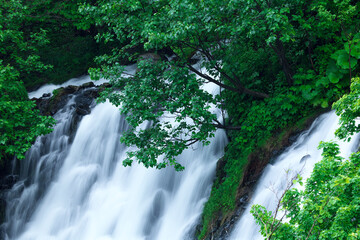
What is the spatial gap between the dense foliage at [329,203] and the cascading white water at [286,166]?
2897mm

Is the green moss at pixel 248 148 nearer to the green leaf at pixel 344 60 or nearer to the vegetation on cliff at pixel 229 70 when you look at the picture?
the vegetation on cliff at pixel 229 70

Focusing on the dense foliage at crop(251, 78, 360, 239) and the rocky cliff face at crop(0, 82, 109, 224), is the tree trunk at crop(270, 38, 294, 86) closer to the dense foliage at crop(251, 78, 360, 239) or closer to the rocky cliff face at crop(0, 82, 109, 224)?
the dense foliage at crop(251, 78, 360, 239)

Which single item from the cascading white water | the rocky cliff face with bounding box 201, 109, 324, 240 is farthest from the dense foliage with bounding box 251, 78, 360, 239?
the rocky cliff face with bounding box 201, 109, 324, 240

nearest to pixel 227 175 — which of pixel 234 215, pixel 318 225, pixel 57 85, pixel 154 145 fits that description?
pixel 234 215

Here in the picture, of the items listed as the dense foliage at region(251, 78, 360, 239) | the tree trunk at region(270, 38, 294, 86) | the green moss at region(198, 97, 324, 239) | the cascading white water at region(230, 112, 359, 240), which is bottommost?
the dense foliage at region(251, 78, 360, 239)

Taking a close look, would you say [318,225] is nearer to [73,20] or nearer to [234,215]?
[234,215]

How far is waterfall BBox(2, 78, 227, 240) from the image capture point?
40.8 ft

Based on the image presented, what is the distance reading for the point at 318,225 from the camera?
5629 millimetres

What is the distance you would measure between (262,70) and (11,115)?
311 inches

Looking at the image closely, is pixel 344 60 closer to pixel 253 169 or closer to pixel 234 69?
pixel 234 69

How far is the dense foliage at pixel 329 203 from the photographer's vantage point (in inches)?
202

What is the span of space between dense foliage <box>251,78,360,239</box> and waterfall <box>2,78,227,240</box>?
5.91m

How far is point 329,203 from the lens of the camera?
5359 millimetres

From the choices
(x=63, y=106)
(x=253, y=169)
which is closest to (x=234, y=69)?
(x=253, y=169)
